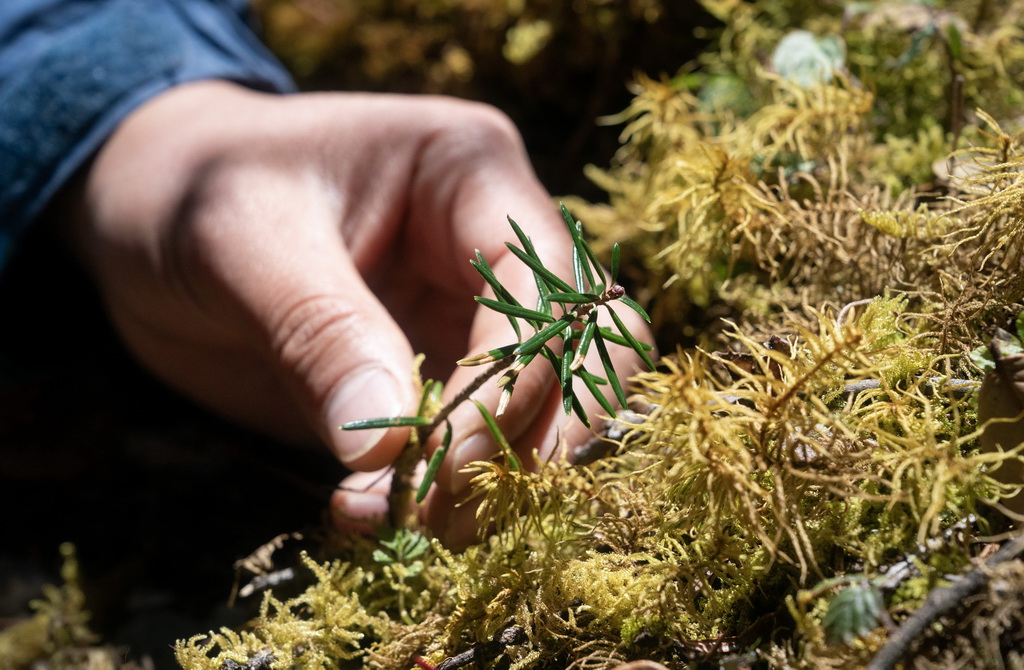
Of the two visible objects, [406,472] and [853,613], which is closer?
[853,613]

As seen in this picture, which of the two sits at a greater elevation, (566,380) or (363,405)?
(566,380)

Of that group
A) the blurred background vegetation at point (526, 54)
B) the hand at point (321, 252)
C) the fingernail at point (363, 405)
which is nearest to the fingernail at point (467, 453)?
the hand at point (321, 252)

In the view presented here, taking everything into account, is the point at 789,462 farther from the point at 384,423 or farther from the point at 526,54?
the point at 526,54

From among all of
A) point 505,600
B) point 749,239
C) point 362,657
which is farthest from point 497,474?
point 749,239

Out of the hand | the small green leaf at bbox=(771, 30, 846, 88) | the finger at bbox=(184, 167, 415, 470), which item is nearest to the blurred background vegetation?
the small green leaf at bbox=(771, 30, 846, 88)

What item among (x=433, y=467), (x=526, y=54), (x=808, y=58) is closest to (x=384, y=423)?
(x=433, y=467)

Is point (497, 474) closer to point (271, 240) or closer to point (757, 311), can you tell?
point (757, 311)

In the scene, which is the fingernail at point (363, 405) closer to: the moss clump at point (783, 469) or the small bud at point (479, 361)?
the moss clump at point (783, 469)
